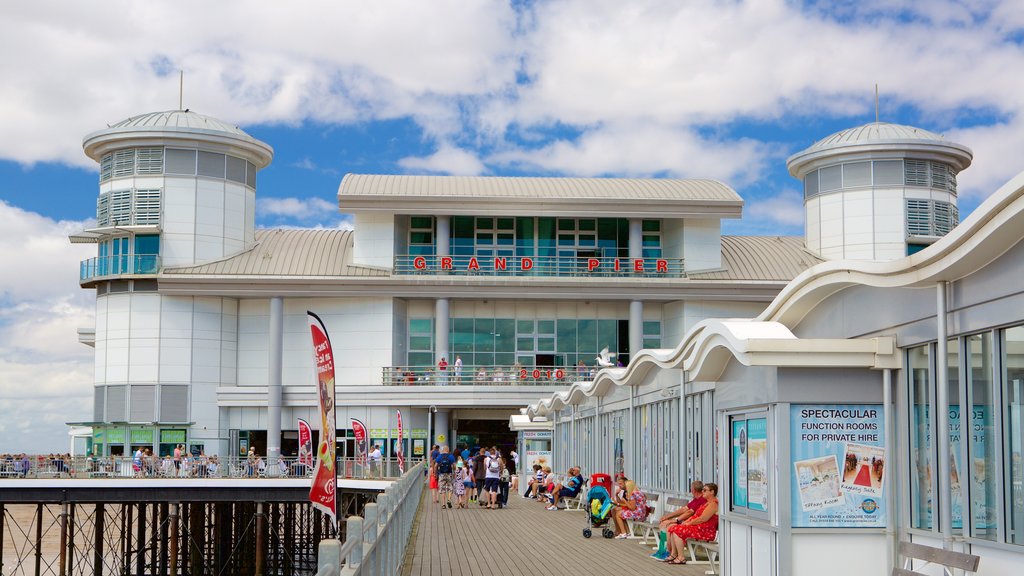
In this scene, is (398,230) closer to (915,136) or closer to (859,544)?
(915,136)

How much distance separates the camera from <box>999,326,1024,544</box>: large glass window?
9039 millimetres

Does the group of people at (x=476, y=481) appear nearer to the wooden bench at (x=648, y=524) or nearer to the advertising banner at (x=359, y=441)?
the advertising banner at (x=359, y=441)

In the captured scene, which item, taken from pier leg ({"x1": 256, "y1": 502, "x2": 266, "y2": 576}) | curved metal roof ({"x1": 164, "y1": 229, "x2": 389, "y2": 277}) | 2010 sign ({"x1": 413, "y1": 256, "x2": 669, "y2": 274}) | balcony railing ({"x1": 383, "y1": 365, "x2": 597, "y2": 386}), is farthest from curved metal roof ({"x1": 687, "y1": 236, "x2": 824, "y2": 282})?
pier leg ({"x1": 256, "y1": 502, "x2": 266, "y2": 576})

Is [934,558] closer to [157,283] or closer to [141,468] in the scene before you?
[141,468]

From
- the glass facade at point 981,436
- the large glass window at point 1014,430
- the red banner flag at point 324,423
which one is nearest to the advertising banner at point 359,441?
the red banner flag at point 324,423

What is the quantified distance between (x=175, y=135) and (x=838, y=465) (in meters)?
43.7

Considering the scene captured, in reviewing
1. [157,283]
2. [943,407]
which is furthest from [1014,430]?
[157,283]

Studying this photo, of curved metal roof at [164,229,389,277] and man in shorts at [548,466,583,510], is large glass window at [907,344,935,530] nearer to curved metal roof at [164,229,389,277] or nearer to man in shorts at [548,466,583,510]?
man in shorts at [548,466,583,510]

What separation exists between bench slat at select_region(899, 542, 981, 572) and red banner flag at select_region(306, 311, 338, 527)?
511 cm

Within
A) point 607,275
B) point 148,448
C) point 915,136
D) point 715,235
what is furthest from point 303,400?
point 915,136

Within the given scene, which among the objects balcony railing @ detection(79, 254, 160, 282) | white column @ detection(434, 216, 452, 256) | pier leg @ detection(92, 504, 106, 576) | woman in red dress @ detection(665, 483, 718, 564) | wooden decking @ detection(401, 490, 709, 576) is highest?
white column @ detection(434, 216, 452, 256)

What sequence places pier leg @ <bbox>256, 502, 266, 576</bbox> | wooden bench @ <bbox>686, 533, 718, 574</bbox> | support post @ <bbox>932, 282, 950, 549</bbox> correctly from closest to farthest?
support post @ <bbox>932, 282, 950, 549</bbox> → wooden bench @ <bbox>686, 533, 718, 574</bbox> → pier leg @ <bbox>256, 502, 266, 576</bbox>

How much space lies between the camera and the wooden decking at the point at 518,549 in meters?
15.6

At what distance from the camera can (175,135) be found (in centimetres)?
5109
